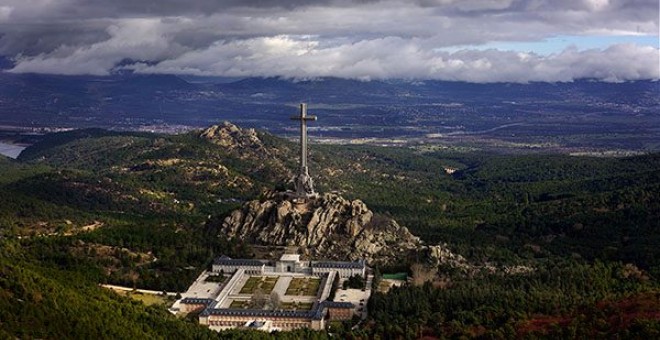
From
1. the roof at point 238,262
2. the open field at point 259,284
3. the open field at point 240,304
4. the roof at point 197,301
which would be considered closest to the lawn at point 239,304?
the open field at point 240,304

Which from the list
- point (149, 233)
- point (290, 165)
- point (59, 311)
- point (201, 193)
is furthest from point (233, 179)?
point (59, 311)

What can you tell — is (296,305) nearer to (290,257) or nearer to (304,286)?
(304,286)

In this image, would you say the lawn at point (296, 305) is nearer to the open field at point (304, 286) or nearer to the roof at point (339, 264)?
the open field at point (304, 286)

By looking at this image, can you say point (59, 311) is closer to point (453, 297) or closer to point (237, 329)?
point (237, 329)

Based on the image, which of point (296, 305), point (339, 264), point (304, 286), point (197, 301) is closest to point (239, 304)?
point (197, 301)

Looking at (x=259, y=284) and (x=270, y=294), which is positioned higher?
(x=270, y=294)

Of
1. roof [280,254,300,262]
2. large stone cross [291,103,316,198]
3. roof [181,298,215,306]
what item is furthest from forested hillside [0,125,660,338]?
large stone cross [291,103,316,198]
